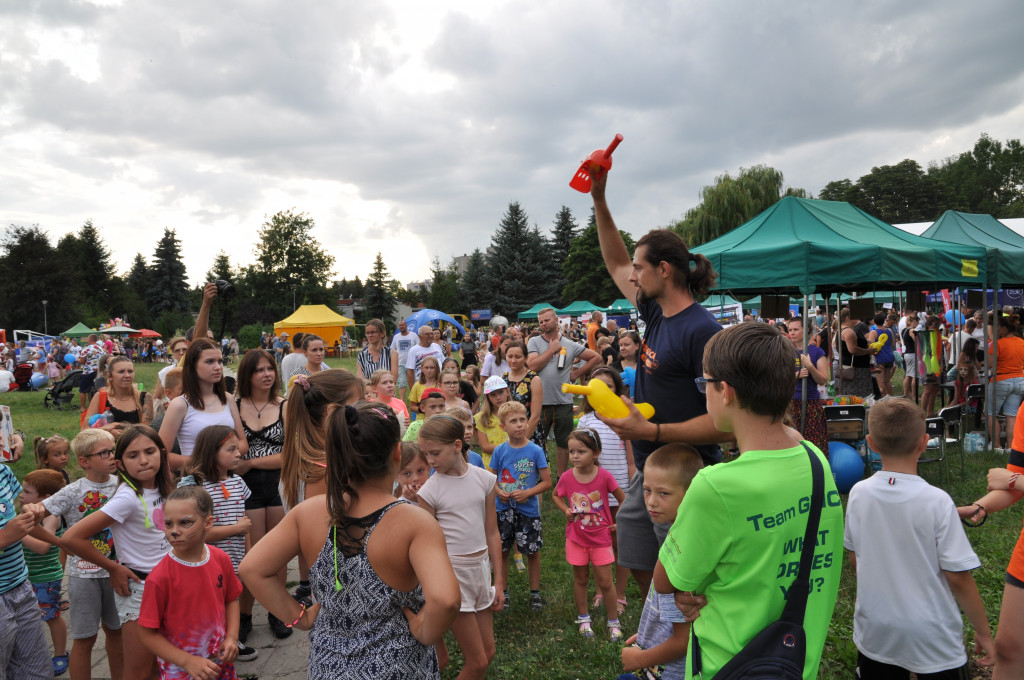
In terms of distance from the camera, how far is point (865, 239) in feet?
27.0

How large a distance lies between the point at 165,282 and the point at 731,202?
239 feet

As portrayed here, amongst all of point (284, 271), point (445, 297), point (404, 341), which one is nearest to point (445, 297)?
point (445, 297)

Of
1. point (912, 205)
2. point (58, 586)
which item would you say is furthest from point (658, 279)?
point (912, 205)

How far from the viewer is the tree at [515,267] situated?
6178cm

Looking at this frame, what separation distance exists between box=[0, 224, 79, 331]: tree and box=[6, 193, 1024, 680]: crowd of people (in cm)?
6361

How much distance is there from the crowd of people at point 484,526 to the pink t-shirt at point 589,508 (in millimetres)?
16

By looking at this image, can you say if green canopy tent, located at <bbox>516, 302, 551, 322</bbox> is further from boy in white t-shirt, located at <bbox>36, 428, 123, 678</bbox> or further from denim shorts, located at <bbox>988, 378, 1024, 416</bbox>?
boy in white t-shirt, located at <bbox>36, 428, 123, 678</bbox>

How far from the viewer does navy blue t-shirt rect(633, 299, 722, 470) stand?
2496mm

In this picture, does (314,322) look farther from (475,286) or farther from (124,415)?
(124,415)

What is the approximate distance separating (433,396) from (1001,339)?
8576mm

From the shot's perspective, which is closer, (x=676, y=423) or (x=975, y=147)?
(x=676, y=423)

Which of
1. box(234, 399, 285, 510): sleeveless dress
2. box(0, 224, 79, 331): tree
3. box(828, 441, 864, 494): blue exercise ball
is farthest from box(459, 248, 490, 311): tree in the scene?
box(234, 399, 285, 510): sleeveless dress

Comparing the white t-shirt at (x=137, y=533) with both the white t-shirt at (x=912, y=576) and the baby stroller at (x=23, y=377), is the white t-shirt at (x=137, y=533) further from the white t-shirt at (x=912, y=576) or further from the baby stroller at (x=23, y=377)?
the baby stroller at (x=23, y=377)

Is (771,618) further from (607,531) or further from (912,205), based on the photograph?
(912,205)
